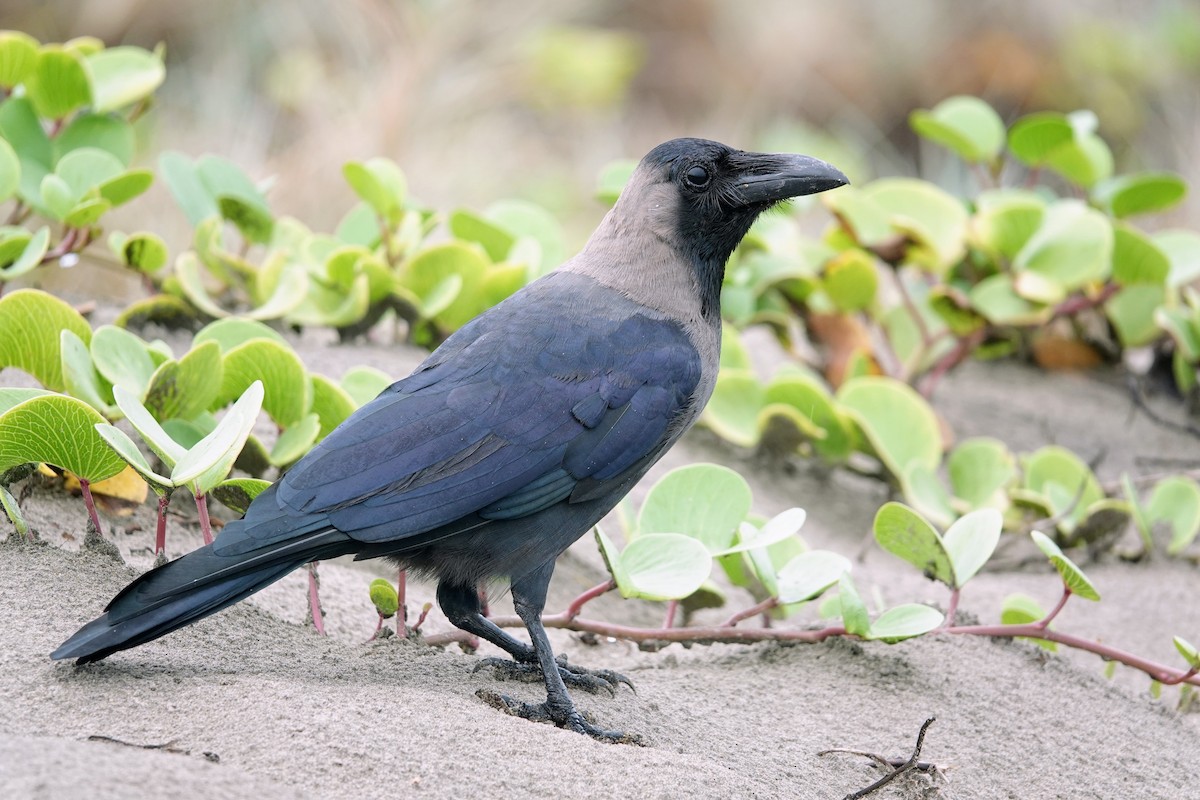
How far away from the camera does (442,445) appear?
2393 millimetres

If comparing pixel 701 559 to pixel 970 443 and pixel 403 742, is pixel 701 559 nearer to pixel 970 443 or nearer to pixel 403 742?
pixel 403 742

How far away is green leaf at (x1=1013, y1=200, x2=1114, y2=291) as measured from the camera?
389 cm

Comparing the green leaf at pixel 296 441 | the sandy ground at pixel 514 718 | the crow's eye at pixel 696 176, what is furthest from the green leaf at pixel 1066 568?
the green leaf at pixel 296 441

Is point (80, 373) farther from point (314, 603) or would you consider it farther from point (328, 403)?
point (314, 603)

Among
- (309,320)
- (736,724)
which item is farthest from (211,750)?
(309,320)

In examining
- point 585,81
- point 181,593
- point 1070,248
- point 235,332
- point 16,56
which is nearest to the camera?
point 181,593

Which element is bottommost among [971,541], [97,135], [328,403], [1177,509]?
[1177,509]

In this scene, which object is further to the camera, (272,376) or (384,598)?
(272,376)

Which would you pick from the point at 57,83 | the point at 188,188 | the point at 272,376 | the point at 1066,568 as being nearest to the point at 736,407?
the point at 1066,568

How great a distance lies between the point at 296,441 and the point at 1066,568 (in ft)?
5.13

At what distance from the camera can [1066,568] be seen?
2525mm

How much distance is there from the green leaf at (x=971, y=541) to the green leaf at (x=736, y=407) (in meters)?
1.02

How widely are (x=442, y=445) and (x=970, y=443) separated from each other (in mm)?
1921

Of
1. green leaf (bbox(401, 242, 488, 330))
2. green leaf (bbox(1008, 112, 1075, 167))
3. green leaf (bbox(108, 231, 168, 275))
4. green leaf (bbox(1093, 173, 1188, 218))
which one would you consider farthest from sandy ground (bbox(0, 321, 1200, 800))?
green leaf (bbox(1008, 112, 1075, 167))
